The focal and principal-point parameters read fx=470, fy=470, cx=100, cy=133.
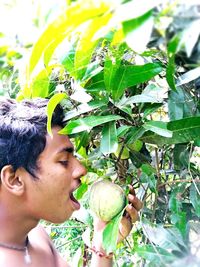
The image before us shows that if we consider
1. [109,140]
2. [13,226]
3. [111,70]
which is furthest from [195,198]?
[13,226]

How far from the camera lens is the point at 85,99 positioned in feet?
3.29

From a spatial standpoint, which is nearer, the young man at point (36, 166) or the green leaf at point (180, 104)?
the green leaf at point (180, 104)

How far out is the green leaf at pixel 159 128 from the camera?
38.6 inches

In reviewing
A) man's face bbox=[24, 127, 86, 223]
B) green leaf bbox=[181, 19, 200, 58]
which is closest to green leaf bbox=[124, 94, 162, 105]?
man's face bbox=[24, 127, 86, 223]

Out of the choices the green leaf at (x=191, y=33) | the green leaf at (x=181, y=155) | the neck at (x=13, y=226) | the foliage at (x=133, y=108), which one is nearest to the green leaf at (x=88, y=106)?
the foliage at (x=133, y=108)

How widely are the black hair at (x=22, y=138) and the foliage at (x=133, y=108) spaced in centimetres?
6

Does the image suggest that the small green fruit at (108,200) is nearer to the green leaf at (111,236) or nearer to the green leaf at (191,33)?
the green leaf at (111,236)

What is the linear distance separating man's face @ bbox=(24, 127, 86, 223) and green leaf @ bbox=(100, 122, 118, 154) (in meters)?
0.18

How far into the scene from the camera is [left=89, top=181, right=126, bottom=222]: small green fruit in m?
1.14

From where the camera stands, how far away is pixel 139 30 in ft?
1.71

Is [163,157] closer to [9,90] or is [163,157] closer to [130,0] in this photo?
[9,90]

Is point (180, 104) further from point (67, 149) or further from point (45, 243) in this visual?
point (45, 243)

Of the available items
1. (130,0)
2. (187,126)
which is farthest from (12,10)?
(187,126)

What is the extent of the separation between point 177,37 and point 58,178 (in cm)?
70
